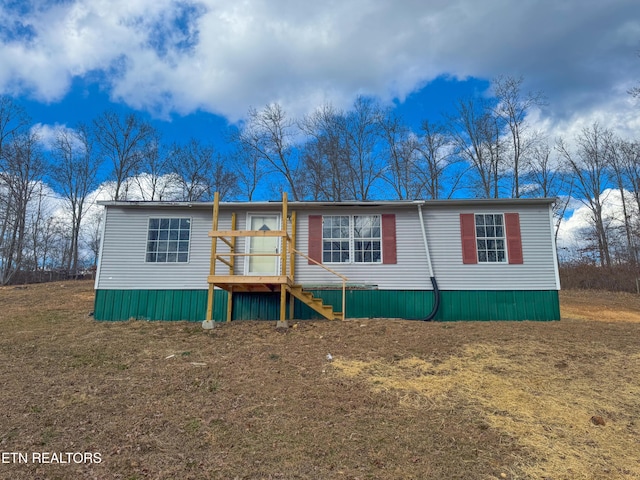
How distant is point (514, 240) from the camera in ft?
33.3

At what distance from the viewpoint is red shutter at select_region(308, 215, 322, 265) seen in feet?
34.0

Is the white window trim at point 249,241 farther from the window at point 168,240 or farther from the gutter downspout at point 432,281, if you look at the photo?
the gutter downspout at point 432,281

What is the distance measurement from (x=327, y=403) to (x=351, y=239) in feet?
20.1

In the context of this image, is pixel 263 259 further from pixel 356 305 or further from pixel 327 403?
pixel 327 403

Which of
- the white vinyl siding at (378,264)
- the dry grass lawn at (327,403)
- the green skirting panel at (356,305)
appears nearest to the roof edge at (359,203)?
the white vinyl siding at (378,264)

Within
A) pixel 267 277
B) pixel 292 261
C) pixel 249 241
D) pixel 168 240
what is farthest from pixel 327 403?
pixel 168 240

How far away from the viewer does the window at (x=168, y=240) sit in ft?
34.2

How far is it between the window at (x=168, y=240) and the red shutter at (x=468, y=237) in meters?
7.49

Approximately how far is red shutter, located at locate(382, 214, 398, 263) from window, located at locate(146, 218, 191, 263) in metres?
5.38

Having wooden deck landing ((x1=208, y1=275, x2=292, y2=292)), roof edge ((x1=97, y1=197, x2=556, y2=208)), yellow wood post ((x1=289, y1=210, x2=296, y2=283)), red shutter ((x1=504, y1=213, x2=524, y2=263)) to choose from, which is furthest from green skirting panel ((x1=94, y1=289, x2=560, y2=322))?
roof edge ((x1=97, y1=197, x2=556, y2=208))

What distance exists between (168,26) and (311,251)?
8191 mm

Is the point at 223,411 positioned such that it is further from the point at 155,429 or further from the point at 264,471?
the point at 264,471

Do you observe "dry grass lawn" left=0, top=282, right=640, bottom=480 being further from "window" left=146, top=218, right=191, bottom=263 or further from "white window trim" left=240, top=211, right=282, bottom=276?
"window" left=146, top=218, right=191, bottom=263

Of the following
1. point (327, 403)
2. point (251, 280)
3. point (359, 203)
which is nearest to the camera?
point (327, 403)
